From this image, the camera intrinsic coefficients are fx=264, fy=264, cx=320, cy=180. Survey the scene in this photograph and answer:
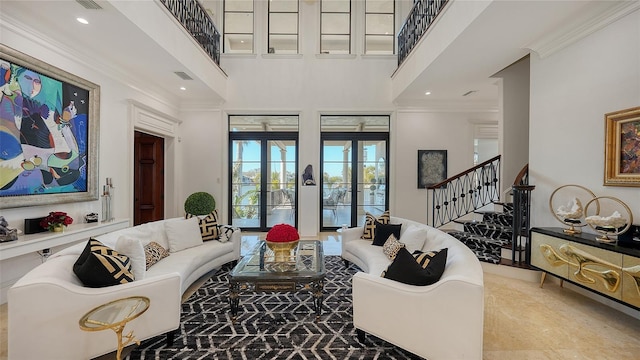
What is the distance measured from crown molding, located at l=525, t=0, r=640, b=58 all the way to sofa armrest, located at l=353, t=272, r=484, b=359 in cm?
327

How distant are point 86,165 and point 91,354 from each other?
2821 mm

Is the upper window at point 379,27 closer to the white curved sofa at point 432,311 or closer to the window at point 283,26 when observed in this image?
the window at point 283,26

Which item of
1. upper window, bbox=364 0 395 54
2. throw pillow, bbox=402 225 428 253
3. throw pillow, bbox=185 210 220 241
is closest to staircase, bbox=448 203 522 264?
throw pillow, bbox=402 225 428 253

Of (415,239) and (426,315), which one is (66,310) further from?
(415,239)

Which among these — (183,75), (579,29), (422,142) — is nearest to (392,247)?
(579,29)

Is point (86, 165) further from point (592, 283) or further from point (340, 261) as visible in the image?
point (592, 283)

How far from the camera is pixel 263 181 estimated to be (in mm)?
6453

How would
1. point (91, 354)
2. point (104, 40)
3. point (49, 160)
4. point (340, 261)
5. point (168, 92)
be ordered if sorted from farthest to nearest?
point (168, 92)
point (340, 261)
point (104, 40)
point (49, 160)
point (91, 354)

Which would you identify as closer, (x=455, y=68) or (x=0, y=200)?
(x=0, y=200)

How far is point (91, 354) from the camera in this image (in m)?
1.84

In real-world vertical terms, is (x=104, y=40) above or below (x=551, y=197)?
above

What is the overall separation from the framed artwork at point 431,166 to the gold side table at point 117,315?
229 inches

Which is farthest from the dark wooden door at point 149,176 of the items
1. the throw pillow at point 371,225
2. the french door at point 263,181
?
the throw pillow at point 371,225

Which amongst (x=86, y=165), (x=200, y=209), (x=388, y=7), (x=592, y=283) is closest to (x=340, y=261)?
(x=592, y=283)
